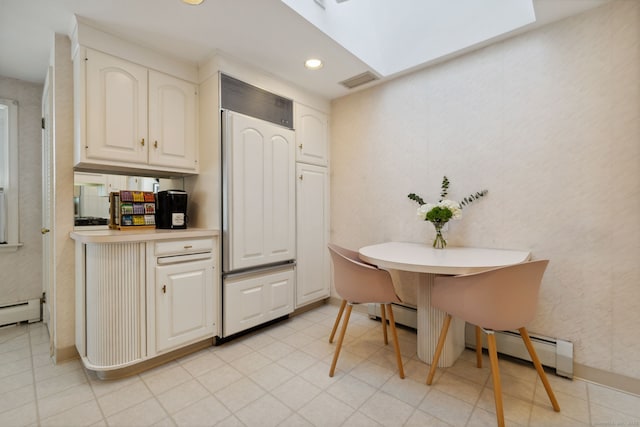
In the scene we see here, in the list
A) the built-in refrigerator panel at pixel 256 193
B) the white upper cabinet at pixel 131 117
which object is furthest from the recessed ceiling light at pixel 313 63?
the white upper cabinet at pixel 131 117

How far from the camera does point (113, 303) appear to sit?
1741 mm

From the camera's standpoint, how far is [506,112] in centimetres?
207

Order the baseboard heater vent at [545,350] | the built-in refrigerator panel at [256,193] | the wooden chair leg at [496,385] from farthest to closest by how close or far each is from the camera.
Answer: the built-in refrigerator panel at [256,193]
the baseboard heater vent at [545,350]
the wooden chair leg at [496,385]

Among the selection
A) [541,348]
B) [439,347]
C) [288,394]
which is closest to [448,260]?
[439,347]

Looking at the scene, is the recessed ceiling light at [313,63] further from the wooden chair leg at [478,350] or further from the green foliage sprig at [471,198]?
the wooden chair leg at [478,350]

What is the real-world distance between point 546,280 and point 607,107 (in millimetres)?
1150

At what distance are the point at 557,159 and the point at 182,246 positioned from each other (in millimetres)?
2666

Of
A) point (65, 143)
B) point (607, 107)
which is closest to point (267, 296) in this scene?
point (65, 143)

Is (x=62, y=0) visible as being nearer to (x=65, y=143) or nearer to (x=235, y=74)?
(x=65, y=143)

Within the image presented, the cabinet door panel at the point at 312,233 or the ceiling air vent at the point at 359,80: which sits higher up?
the ceiling air vent at the point at 359,80

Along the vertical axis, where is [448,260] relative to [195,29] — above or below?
below

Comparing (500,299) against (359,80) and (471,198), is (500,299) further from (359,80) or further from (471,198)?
(359,80)

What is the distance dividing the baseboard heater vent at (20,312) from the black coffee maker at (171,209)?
1631mm

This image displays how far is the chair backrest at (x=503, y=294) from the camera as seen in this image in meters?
1.39
